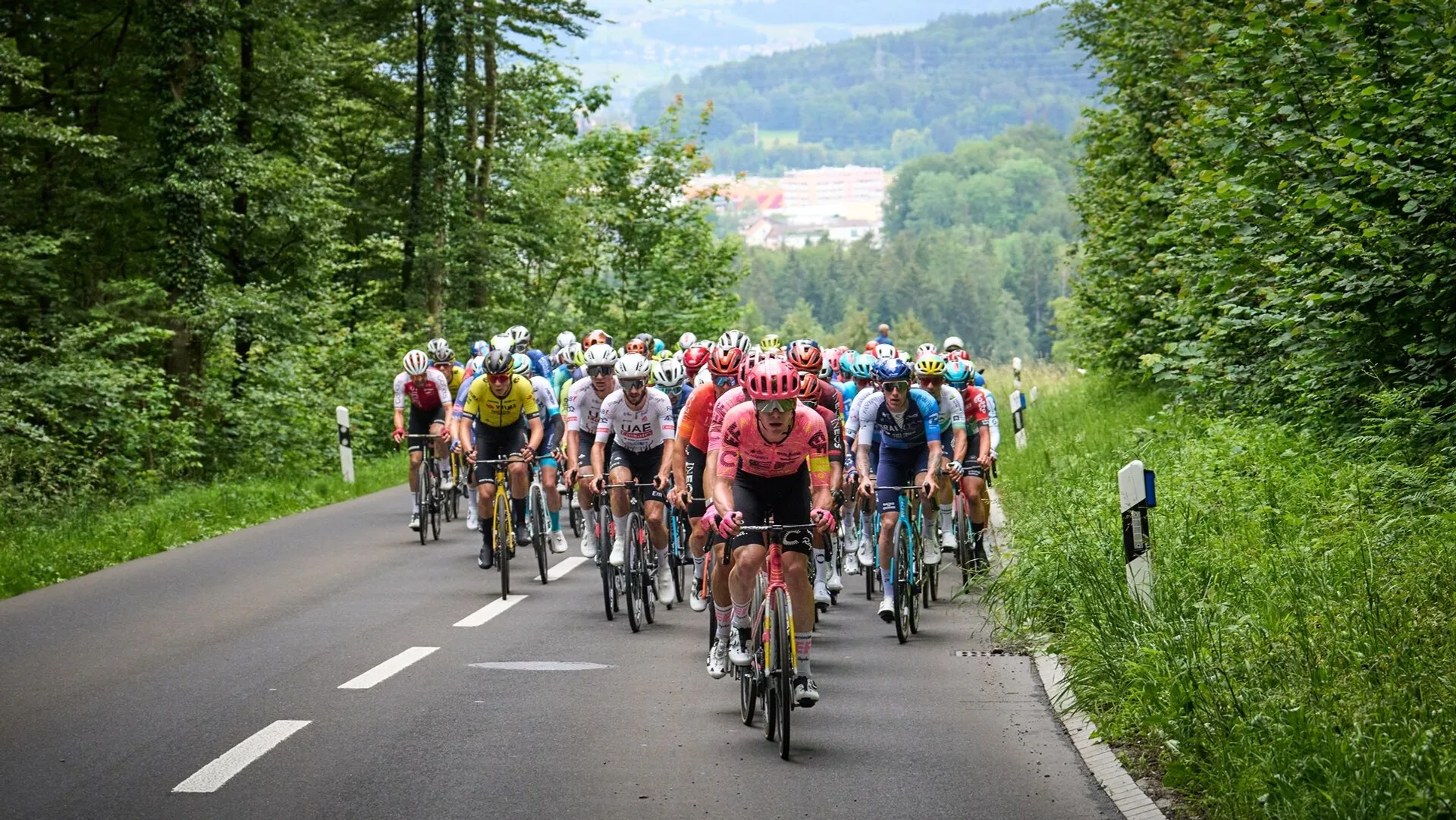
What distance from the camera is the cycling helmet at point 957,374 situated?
13703 millimetres

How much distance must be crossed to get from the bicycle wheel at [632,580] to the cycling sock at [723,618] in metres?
2.65

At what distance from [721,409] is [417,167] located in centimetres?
2911

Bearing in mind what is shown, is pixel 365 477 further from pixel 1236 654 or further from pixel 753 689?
pixel 1236 654

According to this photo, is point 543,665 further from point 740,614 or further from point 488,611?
point 488,611

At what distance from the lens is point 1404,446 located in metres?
10.7

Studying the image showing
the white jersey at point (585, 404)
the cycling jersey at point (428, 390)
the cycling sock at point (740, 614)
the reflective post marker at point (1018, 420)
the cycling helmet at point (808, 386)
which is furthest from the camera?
the reflective post marker at point (1018, 420)

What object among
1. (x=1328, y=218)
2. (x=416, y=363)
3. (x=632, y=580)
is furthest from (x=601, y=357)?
(x=1328, y=218)

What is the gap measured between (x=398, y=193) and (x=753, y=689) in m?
33.6

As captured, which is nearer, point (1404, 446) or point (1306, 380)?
point (1404, 446)

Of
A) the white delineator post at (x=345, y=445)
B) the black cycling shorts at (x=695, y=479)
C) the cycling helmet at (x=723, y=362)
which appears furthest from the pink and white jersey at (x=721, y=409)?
the white delineator post at (x=345, y=445)

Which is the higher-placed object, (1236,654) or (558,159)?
(558,159)

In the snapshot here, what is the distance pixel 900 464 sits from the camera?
12.0 m

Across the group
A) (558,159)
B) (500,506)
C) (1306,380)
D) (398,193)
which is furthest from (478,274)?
(1306,380)

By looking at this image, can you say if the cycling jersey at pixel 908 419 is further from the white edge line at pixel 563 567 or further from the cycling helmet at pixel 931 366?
the white edge line at pixel 563 567
